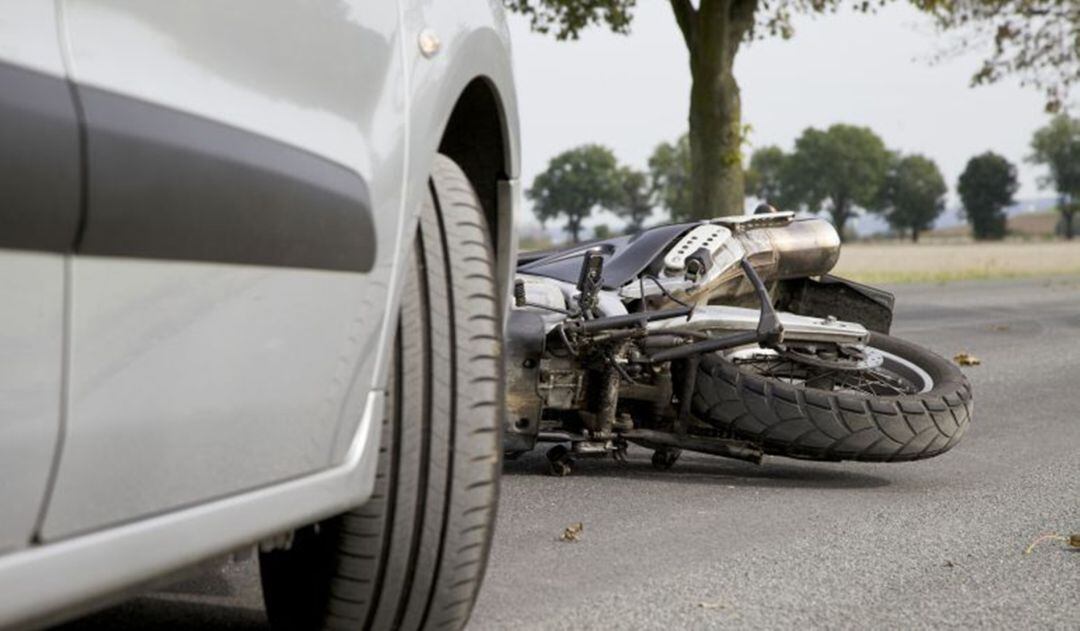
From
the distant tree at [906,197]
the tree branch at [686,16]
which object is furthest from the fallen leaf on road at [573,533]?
the distant tree at [906,197]

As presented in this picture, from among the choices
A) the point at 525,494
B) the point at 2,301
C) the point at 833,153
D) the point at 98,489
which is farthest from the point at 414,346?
the point at 833,153

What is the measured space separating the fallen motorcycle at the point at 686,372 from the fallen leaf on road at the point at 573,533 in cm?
66

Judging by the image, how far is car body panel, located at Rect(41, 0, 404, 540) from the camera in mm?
1841

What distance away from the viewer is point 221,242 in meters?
2.04

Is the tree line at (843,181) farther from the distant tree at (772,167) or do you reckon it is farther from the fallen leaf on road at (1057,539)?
the fallen leaf on road at (1057,539)

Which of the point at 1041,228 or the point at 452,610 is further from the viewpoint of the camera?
the point at 1041,228

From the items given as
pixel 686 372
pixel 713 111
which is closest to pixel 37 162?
pixel 686 372

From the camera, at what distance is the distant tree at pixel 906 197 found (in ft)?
596

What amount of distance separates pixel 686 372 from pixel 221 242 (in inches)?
134

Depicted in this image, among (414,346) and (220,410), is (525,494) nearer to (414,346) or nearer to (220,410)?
(414,346)

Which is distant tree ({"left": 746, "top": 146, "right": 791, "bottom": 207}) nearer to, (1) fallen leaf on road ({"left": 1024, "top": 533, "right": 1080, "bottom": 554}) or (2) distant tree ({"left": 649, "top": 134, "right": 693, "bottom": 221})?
(2) distant tree ({"left": 649, "top": 134, "right": 693, "bottom": 221})

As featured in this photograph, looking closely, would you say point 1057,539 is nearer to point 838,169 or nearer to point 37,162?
point 37,162

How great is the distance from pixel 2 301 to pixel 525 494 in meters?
3.63

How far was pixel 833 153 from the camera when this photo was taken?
578ft
